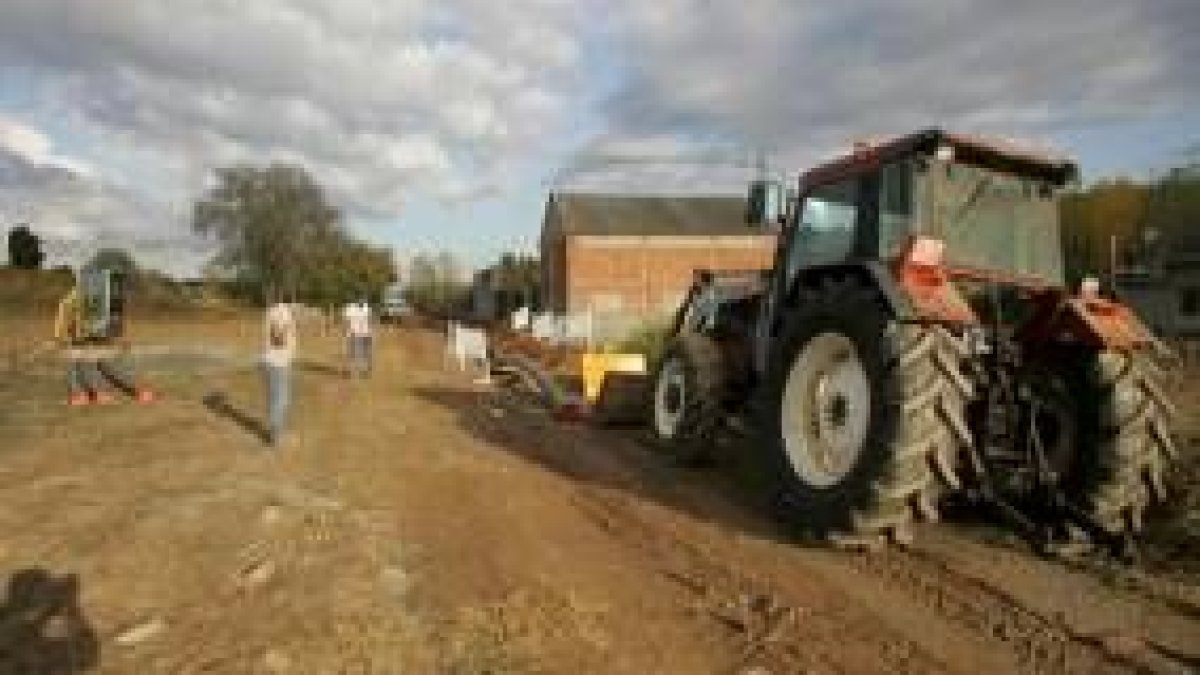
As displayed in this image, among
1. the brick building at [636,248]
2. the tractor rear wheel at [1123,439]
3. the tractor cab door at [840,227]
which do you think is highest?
the brick building at [636,248]

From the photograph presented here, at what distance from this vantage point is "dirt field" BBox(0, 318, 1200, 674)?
23.5ft

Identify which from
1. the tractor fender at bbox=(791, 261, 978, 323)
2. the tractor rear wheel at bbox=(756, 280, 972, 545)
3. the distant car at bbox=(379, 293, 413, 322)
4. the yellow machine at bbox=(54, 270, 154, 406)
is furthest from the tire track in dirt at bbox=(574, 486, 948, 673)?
the distant car at bbox=(379, 293, 413, 322)

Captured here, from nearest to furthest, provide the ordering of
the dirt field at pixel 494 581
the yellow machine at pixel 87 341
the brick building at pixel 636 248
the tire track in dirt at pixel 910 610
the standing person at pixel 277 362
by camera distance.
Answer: the tire track in dirt at pixel 910 610, the dirt field at pixel 494 581, the standing person at pixel 277 362, the yellow machine at pixel 87 341, the brick building at pixel 636 248

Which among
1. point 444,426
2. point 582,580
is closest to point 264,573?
point 582,580

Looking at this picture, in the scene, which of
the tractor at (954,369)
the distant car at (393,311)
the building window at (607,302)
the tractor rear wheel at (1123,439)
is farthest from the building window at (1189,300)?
the distant car at (393,311)

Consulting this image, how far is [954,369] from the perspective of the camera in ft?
29.3

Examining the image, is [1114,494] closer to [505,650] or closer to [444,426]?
[505,650]

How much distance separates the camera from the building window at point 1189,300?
48.9 meters

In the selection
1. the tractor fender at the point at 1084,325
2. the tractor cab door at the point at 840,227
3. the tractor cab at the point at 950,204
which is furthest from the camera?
the tractor cab door at the point at 840,227

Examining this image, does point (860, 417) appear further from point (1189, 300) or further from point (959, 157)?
point (1189, 300)

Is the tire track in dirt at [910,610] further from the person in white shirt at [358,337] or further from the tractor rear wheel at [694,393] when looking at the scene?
the person in white shirt at [358,337]

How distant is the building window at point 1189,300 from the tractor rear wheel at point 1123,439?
42.4 meters

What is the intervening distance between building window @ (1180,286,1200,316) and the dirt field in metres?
39.9

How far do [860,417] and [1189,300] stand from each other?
43743mm
